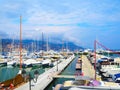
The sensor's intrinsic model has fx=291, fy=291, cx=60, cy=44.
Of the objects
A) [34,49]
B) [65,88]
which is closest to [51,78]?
[65,88]

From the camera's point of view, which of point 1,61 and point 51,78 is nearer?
point 51,78

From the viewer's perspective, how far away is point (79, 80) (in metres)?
27.6

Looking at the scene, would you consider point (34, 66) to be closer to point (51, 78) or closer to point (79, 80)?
point (51, 78)

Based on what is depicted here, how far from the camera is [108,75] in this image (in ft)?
163

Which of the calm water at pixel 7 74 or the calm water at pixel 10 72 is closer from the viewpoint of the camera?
the calm water at pixel 7 74

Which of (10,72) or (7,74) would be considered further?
(10,72)

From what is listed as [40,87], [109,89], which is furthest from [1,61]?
[109,89]

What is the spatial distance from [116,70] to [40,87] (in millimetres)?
20813

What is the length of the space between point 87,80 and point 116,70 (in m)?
27.1

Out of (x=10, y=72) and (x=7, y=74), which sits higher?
(x=10, y=72)

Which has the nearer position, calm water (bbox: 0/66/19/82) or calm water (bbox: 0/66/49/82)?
calm water (bbox: 0/66/19/82)

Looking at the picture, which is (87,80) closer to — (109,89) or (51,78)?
(109,89)

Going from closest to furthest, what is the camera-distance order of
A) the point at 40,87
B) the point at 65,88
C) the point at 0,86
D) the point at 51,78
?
1. the point at 65,88
2. the point at 0,86
3. the point at 40,87
4. the point at 51,78

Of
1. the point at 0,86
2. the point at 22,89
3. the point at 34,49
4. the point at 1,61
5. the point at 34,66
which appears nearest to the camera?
the point at 0,86
